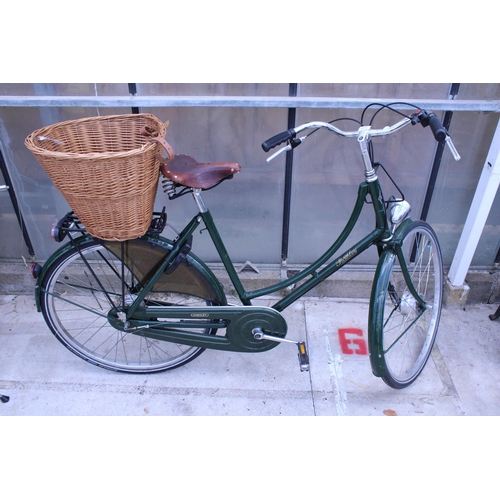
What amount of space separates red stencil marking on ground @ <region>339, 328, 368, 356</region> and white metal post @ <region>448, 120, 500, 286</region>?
0.85 metres

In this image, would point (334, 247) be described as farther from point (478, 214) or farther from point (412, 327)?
point (478, 214)

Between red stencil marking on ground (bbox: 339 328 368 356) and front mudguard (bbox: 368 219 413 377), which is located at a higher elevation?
front mudguard (bbox: 368 219 413 377)

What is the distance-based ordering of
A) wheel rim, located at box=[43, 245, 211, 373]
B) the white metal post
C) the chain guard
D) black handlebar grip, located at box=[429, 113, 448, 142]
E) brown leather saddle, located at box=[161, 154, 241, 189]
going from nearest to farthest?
black handlebar grip, located at box=[429, 113, 448, 142], brown leather saddle, located at box=[161, 154, 241, 189], the chain guard, wheel rim, located at box=[43, 245, 211, 373], the white metal post

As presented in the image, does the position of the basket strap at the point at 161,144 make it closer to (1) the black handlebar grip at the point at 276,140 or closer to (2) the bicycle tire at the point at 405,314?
(1) the black handlebar grip at the point at 276,140

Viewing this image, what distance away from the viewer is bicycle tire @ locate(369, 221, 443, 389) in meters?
2.28

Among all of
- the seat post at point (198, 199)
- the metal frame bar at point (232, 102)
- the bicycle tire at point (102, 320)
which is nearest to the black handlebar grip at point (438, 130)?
the metal frame bar at point (232, 102)

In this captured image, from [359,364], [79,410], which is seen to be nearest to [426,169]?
[359,364]

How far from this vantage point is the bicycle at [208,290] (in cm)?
221

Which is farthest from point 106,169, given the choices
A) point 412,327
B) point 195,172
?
point 412,327

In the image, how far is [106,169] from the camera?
1940mm

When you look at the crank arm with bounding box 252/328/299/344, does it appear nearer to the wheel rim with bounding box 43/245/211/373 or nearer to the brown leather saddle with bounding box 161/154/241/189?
the wheel rim with bounding box 43/245/211/373

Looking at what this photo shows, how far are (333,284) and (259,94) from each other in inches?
58.4

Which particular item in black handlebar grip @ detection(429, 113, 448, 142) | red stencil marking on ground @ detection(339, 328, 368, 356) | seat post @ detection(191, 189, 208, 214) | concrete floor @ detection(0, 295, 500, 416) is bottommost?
concrete floor @ detection(0, 295, 500, 416)

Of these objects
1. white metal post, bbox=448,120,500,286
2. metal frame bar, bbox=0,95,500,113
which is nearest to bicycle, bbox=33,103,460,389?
metal frame bar, bbox=0,95,500,113
